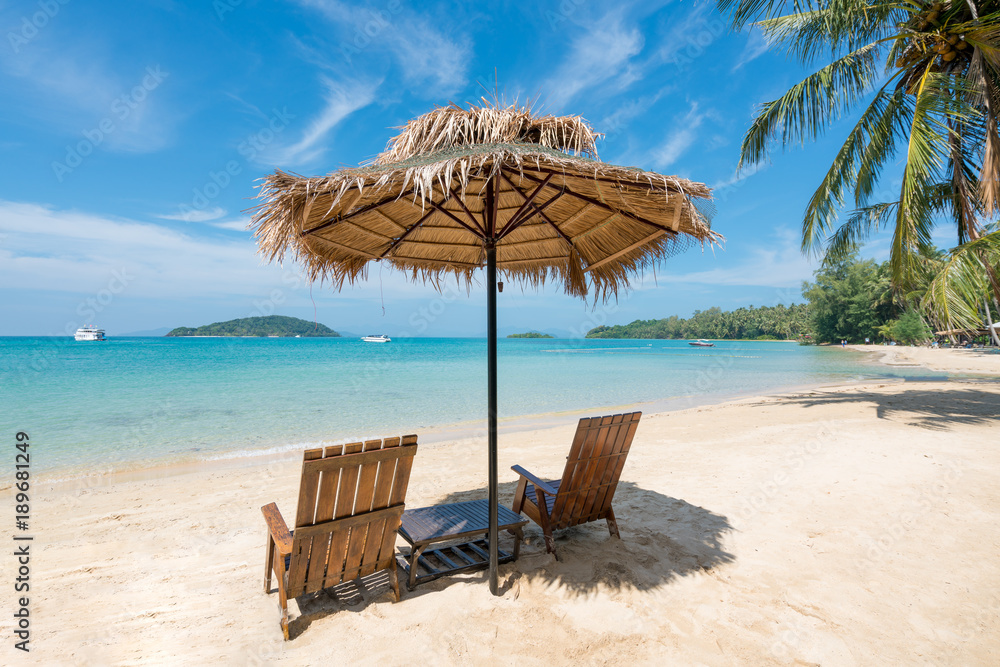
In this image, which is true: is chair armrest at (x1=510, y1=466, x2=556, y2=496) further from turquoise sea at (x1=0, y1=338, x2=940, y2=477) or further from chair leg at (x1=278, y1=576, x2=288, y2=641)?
turquoise sea at (x1=0, y1=338, x2=940, y2=477)

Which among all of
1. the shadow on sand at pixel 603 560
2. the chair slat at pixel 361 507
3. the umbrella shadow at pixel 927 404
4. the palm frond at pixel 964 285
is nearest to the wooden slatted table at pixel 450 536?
the shadow on sand at pixel 603 560

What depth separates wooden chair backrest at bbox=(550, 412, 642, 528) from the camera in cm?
286

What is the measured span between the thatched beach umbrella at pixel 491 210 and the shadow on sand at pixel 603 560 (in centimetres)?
45

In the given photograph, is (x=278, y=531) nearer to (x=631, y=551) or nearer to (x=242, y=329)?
(x=631, y=551)

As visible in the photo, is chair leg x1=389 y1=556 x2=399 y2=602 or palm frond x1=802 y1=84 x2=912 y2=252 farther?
palm frond x1=802 y1=84 x2=912 y2=252

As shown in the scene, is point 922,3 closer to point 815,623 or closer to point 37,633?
point 815,623

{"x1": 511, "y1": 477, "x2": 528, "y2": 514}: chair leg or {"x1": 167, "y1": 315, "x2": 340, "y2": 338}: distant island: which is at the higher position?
{"x1": 167, "y1": 315, "x2": 340, "y2": 338}: distant island

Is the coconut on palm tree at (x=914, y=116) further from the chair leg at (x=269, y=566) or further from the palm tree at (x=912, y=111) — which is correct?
the chair leg at (x=269, y=566)

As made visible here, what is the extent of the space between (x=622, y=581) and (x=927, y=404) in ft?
33.8

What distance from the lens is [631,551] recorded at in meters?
3.11

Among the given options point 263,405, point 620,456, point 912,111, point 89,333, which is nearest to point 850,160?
point 912,111

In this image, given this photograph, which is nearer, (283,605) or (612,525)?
(283,605)

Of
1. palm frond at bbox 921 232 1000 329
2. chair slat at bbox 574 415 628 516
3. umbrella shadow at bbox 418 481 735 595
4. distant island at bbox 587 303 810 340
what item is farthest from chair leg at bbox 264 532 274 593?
distant island at bbox 587 303 810 340

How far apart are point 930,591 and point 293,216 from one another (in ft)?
13.7
